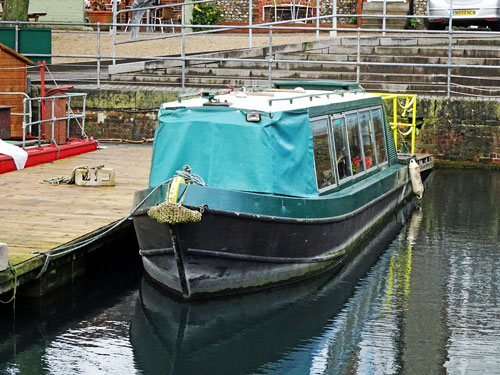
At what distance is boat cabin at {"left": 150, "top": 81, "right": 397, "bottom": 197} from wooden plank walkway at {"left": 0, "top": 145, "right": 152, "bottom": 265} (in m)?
1.02

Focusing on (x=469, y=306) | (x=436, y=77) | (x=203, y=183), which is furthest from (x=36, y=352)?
(x=436, y=77)

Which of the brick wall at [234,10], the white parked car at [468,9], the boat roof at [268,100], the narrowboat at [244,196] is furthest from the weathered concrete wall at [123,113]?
the brick wall at [234,10]

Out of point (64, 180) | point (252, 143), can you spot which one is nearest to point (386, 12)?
point (64, 180)

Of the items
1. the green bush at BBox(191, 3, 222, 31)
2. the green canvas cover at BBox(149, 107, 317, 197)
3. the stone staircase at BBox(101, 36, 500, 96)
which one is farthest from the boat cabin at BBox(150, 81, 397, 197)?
the green bush at BBox(191, 3, 222, 31)

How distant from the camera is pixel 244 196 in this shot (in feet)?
33.3

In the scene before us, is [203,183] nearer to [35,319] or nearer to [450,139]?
[35,319]

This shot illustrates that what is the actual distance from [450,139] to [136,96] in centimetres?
594

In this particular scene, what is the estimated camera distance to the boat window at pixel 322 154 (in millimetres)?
11672

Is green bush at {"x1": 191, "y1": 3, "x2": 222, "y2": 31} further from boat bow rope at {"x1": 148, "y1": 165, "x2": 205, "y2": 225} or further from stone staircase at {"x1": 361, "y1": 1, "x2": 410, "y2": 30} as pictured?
boat bow rope at {"x1": 148, "y1": 165, "x2": 205, "y2": 225}

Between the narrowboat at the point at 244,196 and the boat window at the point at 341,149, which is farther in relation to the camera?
the boat window at the point at 341,149

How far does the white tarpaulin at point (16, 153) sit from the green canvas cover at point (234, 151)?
168 inches

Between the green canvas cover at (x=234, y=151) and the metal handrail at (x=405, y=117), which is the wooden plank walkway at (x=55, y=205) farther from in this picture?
the metal handrail at (x=405, y=117)

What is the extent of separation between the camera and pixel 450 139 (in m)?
19.8

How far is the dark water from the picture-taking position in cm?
894
